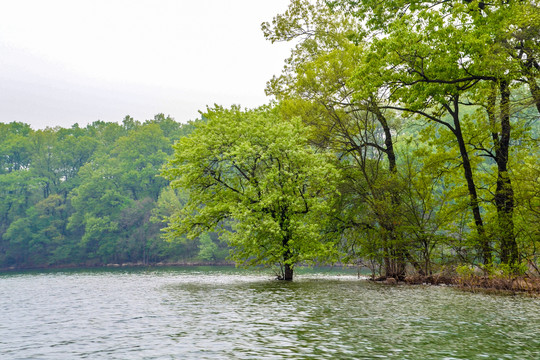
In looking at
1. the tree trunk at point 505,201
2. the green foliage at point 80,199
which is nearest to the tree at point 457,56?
the tree trunk at point 505,201

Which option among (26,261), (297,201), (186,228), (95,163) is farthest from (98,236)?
(297,201)

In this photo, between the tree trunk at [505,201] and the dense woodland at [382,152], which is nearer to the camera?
the dense woodland at [382,152]

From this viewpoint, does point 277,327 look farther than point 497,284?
No

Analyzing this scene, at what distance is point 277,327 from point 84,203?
81.3m

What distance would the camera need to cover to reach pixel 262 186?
1156 inches

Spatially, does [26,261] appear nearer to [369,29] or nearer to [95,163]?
[95,163]

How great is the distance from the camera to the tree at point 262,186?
29.9m

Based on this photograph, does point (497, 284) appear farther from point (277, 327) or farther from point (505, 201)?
point (277, 327)

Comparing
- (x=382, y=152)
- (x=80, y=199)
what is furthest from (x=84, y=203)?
(x=382, y=152)

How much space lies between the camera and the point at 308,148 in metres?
32.0

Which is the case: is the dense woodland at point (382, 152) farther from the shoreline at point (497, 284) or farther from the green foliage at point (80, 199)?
the green foliage at point (80, 199)

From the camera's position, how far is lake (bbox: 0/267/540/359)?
1068 centimetres

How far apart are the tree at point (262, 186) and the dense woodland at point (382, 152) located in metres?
0.11

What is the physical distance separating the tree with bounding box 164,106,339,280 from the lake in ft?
26.3
